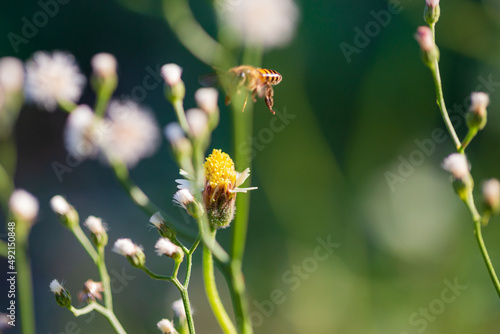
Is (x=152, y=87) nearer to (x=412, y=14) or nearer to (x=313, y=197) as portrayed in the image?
(x=313, y=197)

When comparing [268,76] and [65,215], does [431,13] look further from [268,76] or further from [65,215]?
[65,215]

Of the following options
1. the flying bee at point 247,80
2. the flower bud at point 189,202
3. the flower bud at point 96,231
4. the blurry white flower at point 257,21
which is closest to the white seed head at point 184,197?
the flower bud at point 189,202

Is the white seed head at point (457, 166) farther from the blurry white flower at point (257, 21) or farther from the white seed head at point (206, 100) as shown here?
the blurry white flower at point (257, 21)

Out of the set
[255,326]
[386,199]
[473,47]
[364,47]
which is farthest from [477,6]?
[255,326]

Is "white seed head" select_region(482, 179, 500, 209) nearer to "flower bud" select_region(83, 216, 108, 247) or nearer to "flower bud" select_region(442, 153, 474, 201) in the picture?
"flower bud" select_region(442, 153, 474, 201)

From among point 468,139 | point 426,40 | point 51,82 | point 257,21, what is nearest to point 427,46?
point 426,40
